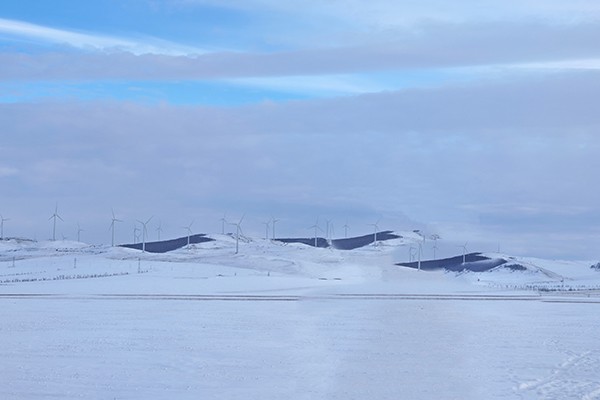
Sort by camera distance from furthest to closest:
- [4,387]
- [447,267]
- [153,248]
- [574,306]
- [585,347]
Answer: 1. [153,248]
2. [447,267]
3. [574,306]
4. [585,347]
5. [4,387]

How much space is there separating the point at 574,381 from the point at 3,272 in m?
99.9

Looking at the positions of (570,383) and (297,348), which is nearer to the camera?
(570,383)

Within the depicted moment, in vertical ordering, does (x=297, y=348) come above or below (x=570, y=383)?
below

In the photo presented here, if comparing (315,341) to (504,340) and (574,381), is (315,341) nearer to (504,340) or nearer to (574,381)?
(504,340)

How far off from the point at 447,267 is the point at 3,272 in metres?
55.5

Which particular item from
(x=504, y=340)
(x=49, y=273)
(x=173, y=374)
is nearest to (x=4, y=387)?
(x=173, y=374)

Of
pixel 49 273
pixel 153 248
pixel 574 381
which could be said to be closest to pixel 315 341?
pixel 574 381

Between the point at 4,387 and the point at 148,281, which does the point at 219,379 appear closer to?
the point at 4,387

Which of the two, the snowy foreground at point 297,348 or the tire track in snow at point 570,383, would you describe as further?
the snowy foreground at point 297,348

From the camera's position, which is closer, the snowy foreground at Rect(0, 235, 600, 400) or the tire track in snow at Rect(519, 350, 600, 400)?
the tire track in snow at Rect(519, 350, 600, 400)

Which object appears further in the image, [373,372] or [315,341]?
[315,341]

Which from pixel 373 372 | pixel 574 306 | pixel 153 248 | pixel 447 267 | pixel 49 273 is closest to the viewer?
pixel 373 372

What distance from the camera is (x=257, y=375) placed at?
22547 mm

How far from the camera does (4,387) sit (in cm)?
2003
